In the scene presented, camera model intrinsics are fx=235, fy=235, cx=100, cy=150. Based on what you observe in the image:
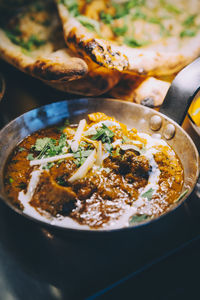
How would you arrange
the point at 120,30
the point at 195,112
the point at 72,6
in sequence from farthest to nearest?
the point at 120,30, the point at 72,6, the point at 195,112

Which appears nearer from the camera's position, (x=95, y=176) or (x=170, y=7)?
(x=95, y=176)

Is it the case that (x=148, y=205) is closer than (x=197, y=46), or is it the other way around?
(x=148, y=205)

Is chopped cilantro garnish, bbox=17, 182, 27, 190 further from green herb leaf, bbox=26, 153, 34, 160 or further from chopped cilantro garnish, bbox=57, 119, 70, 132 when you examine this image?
chopped cilantro garnish, bbox=57, 119, 70, 132

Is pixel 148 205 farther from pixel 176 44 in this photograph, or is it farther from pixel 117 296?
pixel 176 44

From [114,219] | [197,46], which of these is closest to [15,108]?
[114,219]

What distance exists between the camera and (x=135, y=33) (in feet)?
10.4

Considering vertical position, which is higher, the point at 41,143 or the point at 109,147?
the point at 41,143

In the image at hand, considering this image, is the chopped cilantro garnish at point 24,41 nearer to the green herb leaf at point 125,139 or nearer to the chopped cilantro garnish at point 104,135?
the chopped cilantro garnish at point 104,135

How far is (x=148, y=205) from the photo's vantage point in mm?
1603

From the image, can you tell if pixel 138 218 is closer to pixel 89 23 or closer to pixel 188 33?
pixel 89 23

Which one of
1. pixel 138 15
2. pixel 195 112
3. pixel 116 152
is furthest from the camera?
pixel 138 15

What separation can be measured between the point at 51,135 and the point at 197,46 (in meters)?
2.08

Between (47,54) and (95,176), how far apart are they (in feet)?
6.22

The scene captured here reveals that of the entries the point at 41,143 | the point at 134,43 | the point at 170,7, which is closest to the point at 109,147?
the point at 41,143
